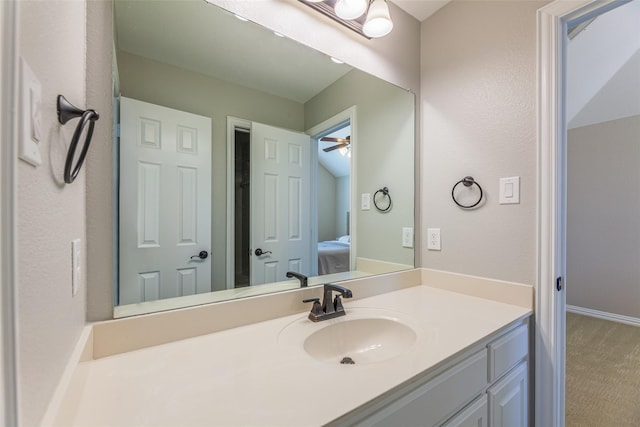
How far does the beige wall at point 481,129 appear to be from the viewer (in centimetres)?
121

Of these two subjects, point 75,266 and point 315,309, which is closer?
point 75,266

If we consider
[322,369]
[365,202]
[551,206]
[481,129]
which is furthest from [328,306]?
[481,129]

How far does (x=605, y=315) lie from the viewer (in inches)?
116

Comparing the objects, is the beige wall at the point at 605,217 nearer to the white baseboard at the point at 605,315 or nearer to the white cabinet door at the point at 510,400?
the white baseboard at the point at 605,315

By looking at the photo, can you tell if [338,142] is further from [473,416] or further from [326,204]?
[473,416]

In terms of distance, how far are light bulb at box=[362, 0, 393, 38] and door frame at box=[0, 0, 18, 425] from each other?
4.24ft

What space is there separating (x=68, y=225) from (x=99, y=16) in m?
0.63

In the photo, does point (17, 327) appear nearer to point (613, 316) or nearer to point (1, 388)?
point (1, 388)

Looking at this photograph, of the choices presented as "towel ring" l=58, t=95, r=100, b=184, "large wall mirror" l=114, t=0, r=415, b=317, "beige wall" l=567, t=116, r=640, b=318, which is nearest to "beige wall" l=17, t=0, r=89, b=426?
"towel ring" l=58, t=95, r=100, b=184

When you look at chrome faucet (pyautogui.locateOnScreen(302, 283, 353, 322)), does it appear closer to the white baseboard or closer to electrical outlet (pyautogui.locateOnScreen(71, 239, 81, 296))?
electrical outlet (pyautogui.locateOnScreen(71, 239, 81, 296))

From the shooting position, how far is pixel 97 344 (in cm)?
77

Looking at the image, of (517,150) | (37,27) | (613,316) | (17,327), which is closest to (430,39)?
(517,150)

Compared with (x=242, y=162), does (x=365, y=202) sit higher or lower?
lower

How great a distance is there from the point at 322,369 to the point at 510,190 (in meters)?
1.11
